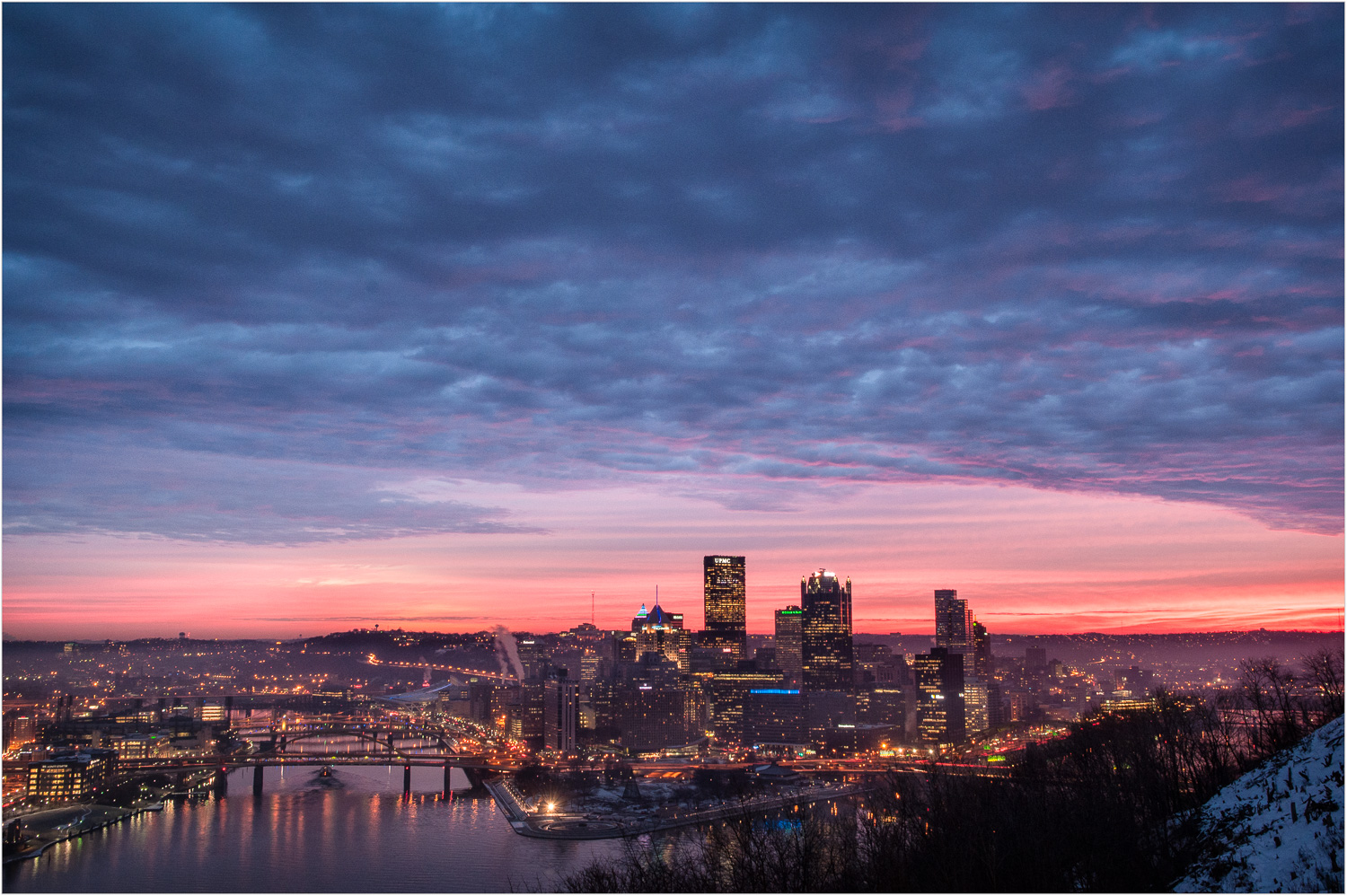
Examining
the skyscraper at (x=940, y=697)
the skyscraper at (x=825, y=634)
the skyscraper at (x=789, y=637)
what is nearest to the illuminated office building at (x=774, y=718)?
the skyscraper at (x=940, y=697)

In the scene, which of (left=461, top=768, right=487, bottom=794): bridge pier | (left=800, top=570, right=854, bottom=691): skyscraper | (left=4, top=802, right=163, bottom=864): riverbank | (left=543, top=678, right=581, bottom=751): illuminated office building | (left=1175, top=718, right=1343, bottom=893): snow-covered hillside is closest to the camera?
(left=1175, top=718, right=1343, bottom=893): snow-covered hillside

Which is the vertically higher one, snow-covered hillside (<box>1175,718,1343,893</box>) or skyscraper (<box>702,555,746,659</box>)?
snow-covered hillside (<box>1175,718,1343,893</box>)

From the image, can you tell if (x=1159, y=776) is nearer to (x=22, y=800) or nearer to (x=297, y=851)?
(x=297, y=851)

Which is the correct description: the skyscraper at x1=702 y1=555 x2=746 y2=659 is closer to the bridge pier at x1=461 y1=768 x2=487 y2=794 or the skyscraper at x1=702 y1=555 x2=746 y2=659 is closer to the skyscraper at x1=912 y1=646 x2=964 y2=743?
the skyscraper at x1=912 y1=646 x2=964 y2=743

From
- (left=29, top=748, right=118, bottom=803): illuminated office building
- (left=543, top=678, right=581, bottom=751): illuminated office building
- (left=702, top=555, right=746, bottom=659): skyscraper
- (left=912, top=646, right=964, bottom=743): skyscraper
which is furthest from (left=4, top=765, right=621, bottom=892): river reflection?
(left=702, top=555, right=746, bottom=659): skyscraper

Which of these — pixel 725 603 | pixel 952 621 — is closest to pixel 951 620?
pixel 952 621

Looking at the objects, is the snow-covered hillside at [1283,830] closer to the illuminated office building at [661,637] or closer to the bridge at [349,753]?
the bridge at [349,753]
